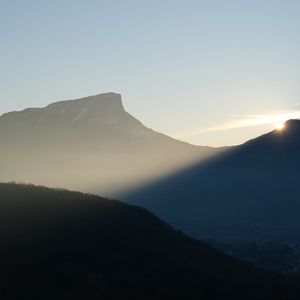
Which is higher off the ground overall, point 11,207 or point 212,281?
point 11,207

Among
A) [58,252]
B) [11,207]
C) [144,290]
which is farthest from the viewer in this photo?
[11,207]

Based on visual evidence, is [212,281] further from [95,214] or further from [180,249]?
[95,214]

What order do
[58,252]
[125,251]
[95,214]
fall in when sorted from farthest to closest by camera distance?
1. [95,214]
2. [125,251]
3. [58,252]

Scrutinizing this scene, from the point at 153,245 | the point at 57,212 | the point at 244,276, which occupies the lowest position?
the point at 244,276

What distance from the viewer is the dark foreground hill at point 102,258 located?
307ft

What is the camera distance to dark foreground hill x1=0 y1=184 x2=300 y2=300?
93438 mm

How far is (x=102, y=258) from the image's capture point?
353 feet

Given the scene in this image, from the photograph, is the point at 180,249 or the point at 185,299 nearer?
the point at 185,299

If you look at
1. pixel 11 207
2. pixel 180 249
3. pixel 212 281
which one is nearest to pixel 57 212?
pixel 11 207

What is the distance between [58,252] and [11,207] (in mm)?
21753

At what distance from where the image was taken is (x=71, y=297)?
88062 millimetres

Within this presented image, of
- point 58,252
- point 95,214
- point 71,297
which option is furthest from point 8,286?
point 95,214

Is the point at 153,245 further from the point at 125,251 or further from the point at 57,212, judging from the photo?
the point at 57,212

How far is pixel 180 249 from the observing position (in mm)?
130000
